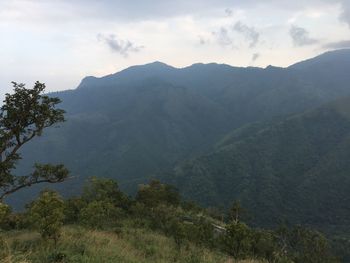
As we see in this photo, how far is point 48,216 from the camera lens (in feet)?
47.5

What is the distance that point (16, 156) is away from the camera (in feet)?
49.0

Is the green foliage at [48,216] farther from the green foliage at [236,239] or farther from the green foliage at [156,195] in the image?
the green foliage at [156,195]

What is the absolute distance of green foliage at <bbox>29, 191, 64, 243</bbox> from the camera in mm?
14266

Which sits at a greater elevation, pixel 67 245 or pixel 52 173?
pixel 52 173

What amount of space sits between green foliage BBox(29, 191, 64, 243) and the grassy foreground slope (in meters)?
0.36

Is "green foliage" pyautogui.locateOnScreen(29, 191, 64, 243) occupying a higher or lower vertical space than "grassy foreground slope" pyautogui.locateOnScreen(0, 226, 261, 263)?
higher

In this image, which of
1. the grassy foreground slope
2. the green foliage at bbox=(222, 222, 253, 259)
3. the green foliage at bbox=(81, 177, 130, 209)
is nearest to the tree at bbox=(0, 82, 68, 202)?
the grassy foreground slope

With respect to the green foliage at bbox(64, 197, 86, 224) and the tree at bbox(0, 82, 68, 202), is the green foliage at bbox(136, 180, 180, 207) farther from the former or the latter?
the tree at bbox(0, 82, 68, 202)

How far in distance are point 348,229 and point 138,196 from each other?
405 feet

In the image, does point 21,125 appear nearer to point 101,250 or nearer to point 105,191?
point 101,250

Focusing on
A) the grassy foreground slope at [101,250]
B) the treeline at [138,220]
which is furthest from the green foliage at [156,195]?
the grassy foreground slope at [101,250]

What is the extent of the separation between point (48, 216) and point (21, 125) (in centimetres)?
330

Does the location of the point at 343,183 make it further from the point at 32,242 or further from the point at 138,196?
the point at 32,242

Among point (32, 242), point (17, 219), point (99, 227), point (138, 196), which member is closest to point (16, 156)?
point (32, 242)
